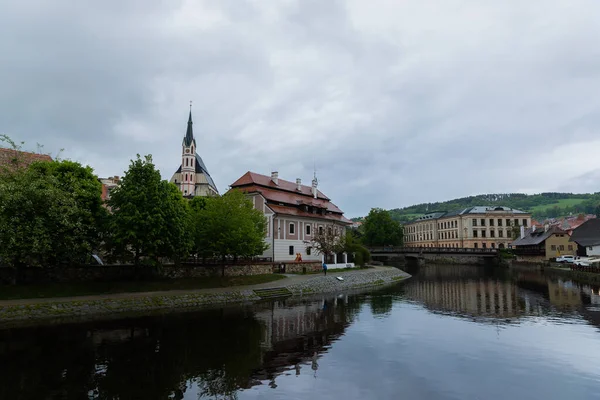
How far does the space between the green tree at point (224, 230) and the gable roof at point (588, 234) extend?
64.4 meters

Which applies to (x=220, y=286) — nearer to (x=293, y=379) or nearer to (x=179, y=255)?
(x=179, y=255)

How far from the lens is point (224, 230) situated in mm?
37250

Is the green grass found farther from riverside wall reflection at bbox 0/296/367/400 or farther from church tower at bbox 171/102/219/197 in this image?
church tower at bbox 171/102/219/197

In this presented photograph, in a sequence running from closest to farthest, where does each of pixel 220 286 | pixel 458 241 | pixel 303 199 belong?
1. pixel 220 286
2. pixel 303 199
3. pixel 458 241

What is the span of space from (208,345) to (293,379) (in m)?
6.02

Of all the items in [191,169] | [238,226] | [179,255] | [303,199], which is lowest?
[179,255]

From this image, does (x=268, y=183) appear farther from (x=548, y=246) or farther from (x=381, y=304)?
(x=548, y=246)

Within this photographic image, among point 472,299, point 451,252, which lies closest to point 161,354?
point 472,299

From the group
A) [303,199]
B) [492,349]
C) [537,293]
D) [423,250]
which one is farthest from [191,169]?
[492,349]

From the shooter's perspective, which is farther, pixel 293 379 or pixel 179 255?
pixel 179 255

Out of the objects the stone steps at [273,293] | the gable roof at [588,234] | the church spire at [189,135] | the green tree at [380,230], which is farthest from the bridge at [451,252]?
the church spire at [189,135]

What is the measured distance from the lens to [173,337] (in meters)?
19.8

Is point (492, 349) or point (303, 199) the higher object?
point (303, 199)

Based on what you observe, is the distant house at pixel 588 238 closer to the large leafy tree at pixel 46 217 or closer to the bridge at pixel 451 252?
the bridge at pixel 451 252
